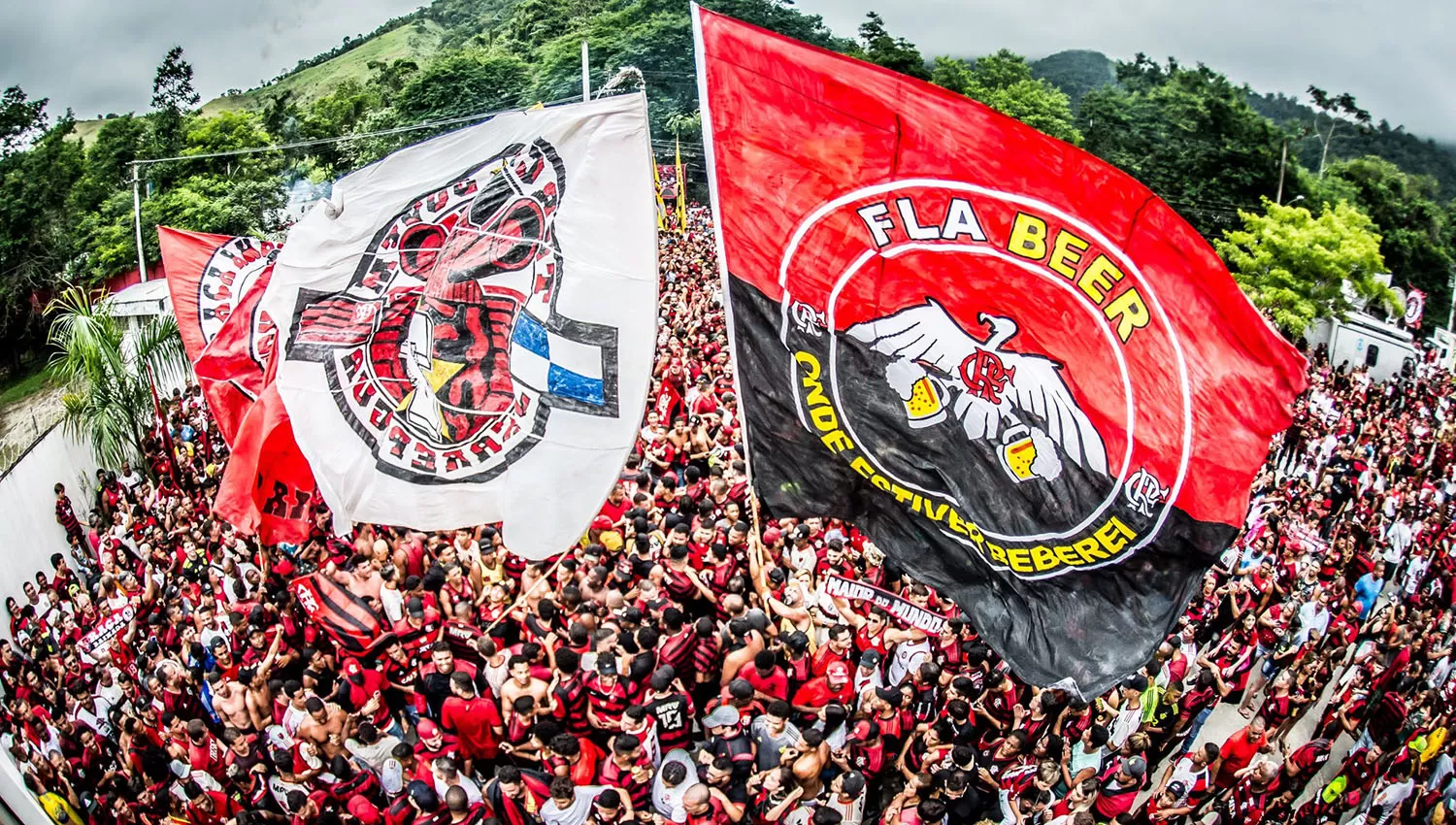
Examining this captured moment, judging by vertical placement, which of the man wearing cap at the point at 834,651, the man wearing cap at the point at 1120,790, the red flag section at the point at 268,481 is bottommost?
the man wearing cap at the point at 1120,790

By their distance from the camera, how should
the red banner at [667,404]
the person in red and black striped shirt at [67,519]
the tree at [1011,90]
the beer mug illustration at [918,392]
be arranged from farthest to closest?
the tree at [1011,90]
the person in red and black striped shirt at [67,519]
the red banner at [667,404]
the beer mug illustration at [918,392]

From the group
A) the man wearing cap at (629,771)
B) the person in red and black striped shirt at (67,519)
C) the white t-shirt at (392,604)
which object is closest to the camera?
the man wearing cap at (629,771)

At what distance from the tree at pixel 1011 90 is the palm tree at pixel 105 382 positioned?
148ft

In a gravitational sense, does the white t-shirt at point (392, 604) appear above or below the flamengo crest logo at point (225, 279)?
below

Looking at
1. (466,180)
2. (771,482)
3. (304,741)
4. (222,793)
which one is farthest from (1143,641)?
(222,793)

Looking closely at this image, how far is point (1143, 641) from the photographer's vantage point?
4.42 meters

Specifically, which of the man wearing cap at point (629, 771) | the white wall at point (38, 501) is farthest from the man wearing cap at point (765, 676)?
the white wall at point (38, 501)

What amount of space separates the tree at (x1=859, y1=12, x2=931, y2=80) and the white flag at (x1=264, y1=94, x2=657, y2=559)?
2058 inches

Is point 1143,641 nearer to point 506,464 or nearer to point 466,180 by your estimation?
point 506,464

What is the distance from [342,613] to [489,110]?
1680 inches

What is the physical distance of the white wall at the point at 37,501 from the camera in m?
13.6

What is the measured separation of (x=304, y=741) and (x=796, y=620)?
3.32 meters

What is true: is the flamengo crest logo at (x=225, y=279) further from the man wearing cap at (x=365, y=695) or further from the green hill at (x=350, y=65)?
the green hill at (x=350, y=65)

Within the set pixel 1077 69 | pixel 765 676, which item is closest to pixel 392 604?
pixel 765 676
